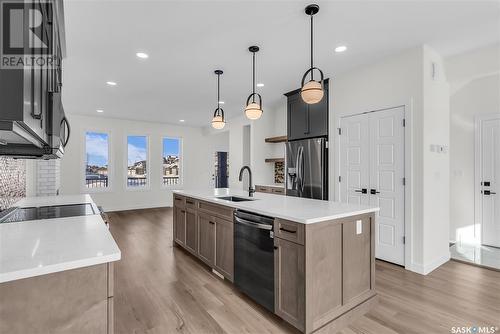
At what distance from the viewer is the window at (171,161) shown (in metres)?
8.32

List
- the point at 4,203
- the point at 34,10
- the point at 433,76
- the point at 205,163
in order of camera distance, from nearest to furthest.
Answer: the point at 34,10 < the point at 4,203 < the point at 433,76 < the point at 205,163

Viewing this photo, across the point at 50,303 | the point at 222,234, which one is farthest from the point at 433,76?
the point at 50,303

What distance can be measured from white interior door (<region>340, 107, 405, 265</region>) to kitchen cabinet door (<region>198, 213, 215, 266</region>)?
2119 mm

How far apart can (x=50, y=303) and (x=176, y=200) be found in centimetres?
307

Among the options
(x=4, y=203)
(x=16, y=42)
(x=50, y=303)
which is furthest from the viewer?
(x=4, y=203)

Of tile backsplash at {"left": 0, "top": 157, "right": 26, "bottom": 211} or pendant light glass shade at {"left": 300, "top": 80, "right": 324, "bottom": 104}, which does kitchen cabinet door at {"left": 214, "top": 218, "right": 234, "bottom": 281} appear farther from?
tile backsplash at {"left": 0, "top": 157, "right": 26, "bottom": 211}

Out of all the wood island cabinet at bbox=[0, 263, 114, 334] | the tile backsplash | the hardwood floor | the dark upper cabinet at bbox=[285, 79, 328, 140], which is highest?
A: the dark upper cabinet at bbox=[285, 79, 328, 140]

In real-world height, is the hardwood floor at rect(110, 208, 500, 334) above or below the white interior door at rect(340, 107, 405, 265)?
below

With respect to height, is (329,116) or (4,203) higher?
(329,116)

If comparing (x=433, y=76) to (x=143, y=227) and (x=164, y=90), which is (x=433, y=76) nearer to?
(x=164, y=90)

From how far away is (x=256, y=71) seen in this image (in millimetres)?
3896

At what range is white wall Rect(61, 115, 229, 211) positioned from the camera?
6.86m

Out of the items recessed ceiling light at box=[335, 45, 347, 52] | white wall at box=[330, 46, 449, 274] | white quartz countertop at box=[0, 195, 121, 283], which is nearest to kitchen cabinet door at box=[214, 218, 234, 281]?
white quartz countertop at box=[0, 195, 121, 283]

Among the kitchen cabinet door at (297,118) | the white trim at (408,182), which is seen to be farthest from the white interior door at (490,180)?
the kitchen cabinet door at (297,118)
